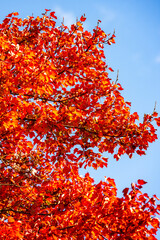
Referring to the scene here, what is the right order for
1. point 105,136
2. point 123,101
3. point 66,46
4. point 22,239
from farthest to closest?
point 66,46 < point 123,101 < point 105,136 < point 22,239

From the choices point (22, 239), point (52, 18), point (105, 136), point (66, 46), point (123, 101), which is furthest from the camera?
point (52, 18)

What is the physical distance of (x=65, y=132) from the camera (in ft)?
20.7

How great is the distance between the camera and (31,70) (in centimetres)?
547

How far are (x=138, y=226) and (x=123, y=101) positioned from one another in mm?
3476

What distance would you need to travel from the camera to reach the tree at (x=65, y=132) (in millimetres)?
5484

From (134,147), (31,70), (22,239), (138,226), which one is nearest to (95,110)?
(134,147)

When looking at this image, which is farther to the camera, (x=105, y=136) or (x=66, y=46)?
(x=66, y=46)

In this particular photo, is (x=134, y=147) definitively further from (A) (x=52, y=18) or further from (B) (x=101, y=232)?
(A) (x=52, y=18)

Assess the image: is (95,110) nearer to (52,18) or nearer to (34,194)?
(34,194)

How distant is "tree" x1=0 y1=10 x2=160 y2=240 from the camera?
5484mm

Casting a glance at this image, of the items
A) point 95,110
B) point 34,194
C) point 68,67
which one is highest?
A: point 68,67

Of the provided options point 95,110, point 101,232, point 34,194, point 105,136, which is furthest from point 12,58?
point 101,232

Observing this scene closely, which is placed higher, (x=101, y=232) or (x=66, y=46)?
(x=66, y=46)

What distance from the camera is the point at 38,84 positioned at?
5.68 m
